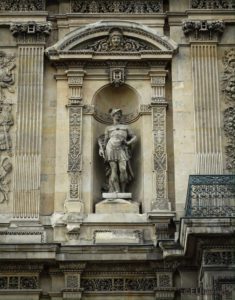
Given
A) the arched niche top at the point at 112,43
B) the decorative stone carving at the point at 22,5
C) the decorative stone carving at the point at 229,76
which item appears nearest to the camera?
the decorative stone carving at the point at 229,76

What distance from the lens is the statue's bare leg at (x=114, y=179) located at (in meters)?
19.1

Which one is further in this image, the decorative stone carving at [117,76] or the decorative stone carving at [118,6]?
the decorative stone carving at [118,6]

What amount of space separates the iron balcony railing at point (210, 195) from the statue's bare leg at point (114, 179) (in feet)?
6.13

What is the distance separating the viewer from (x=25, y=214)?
18516 millimetres

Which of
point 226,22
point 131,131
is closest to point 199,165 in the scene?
point 131,131

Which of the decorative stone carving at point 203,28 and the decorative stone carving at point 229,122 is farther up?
the decorative stone carving at point 203,28

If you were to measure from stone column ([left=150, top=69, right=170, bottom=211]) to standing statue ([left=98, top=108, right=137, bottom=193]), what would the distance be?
1.77 feet

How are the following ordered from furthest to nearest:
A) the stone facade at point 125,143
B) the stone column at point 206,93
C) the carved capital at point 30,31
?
the carved capital at point 30,31 < the stone column at point 206,93 < the stone facade at point 125,143

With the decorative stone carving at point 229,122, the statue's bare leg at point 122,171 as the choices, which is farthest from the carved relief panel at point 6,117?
the decorative stone carving at point 229,122

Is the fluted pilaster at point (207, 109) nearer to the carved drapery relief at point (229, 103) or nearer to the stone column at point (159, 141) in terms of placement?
the carved drapery relief at point (229, 103)

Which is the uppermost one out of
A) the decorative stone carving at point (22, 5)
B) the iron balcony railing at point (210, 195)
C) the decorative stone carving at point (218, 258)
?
the decorative stone carving at point (22, 5)

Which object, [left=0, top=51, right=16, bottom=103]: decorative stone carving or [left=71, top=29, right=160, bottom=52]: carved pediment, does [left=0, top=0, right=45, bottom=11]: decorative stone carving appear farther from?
[left=71, top=29, right=160, bottom=52]: carved pediment

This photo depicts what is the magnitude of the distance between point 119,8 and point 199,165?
12.5 ft

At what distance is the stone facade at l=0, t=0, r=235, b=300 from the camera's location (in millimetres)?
17859
